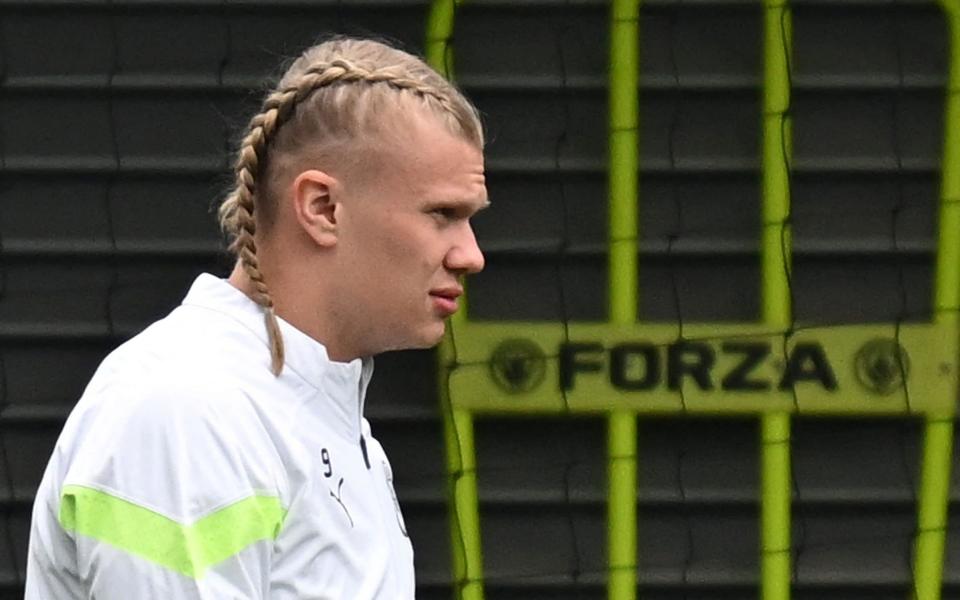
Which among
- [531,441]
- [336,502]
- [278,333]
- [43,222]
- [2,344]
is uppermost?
[278,333]

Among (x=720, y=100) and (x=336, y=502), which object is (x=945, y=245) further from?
(x=336, y=502)

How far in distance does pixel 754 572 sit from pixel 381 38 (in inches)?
52.7

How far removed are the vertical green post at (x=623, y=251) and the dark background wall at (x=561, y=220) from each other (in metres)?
0.05

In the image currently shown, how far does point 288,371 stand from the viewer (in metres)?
1.74

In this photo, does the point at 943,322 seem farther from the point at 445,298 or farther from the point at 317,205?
the point at 317,205

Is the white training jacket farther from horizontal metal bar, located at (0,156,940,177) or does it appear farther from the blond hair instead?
horizontal metal bar, located at (0,156,940,177)

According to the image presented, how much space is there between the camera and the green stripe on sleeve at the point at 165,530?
5.10 feet

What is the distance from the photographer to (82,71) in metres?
3.72

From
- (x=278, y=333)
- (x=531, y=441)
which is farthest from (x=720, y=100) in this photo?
(x=278, y=333)

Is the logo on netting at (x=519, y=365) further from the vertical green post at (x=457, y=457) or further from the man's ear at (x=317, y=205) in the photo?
the man's ear at (x=317, y=205)

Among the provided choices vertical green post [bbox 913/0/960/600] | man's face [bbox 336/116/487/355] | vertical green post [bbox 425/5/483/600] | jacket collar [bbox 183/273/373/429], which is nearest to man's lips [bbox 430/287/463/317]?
man's face [bbox 336/116/487/355]

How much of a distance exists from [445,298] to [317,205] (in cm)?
18

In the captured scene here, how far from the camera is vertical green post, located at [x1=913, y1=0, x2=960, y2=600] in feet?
11.9

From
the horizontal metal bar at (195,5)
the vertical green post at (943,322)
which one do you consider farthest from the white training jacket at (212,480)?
the vertical green post at (943,322)
